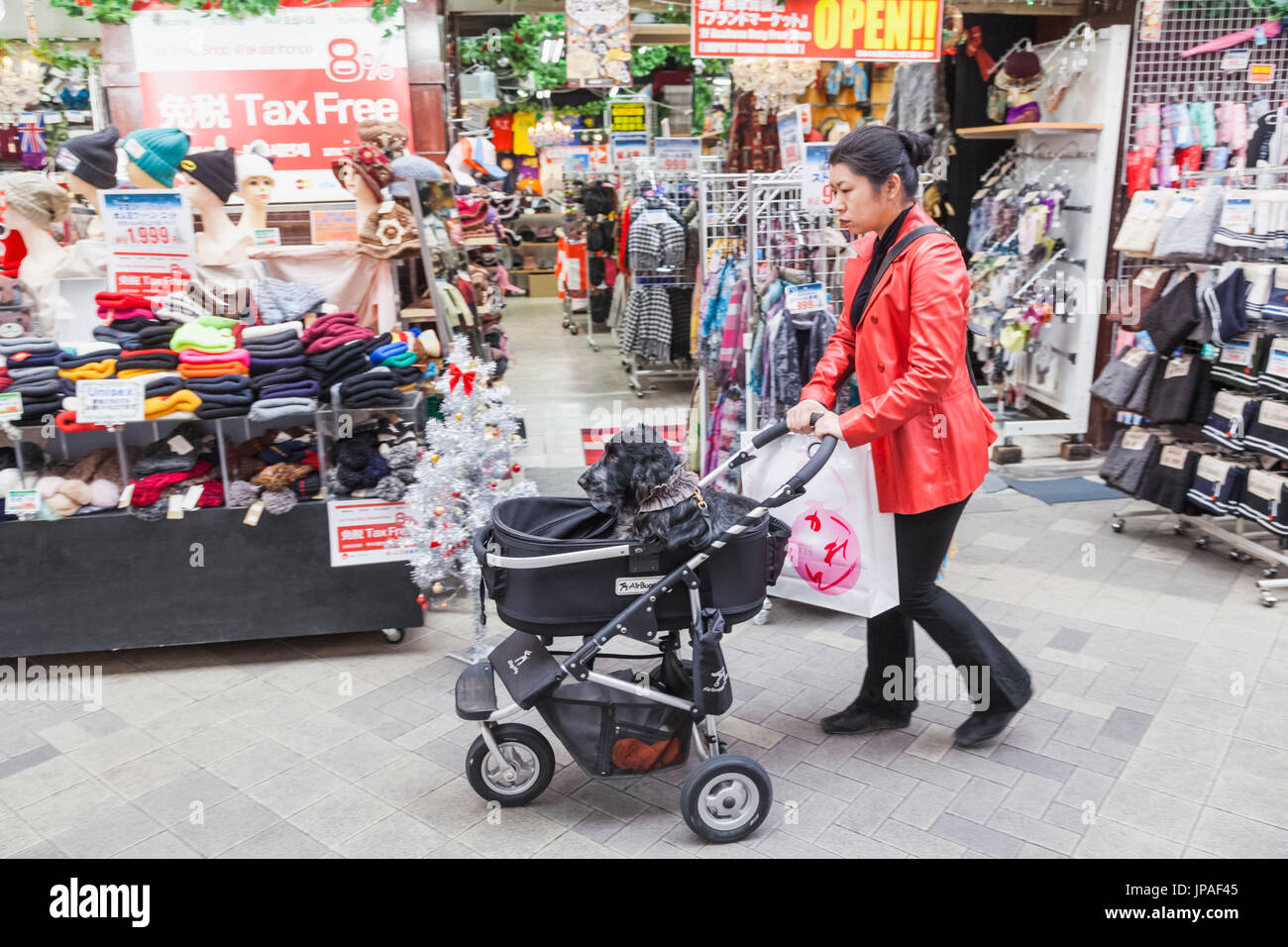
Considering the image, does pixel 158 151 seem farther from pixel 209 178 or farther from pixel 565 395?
pixel 565 395

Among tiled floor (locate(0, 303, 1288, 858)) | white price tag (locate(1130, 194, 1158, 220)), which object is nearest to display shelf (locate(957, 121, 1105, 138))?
white price tag (locate(1130, 194, 1158, 220))

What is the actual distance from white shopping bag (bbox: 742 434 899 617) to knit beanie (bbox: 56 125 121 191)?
122 inches

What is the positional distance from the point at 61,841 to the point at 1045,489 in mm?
5240

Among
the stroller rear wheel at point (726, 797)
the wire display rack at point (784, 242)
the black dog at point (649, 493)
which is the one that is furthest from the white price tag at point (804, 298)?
the stroller rear wheel at point (726, 797)

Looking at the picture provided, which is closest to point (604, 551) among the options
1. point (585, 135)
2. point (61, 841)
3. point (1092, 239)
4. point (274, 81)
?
point (61, 841)

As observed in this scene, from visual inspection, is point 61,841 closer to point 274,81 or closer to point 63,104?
point 274,81

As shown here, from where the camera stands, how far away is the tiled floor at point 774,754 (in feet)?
9.20

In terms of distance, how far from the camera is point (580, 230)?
1166 cm

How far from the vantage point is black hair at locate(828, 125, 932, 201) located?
282 cm

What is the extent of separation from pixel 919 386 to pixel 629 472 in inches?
32.5

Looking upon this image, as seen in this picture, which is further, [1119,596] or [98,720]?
[1119,596]

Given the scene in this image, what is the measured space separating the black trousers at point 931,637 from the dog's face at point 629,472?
2.61 ft

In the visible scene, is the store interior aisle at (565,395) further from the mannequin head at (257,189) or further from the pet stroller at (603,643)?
the pet stroller at (603,643)

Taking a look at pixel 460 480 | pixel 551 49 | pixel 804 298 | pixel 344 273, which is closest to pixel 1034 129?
pixel 804 298
